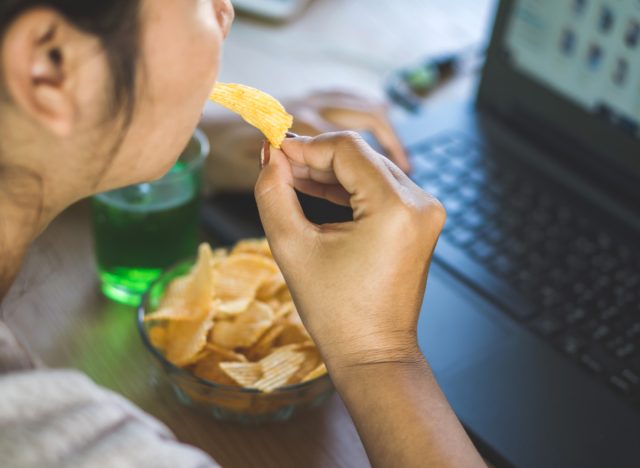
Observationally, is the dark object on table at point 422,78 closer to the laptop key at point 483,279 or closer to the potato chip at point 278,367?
the laptop key at point 483,279

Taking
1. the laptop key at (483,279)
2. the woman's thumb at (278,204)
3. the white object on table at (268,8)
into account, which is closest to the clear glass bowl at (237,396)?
the woman's thumb at (278,204)

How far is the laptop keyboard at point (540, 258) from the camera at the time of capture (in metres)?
0.76

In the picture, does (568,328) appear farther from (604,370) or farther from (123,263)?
(123,263)

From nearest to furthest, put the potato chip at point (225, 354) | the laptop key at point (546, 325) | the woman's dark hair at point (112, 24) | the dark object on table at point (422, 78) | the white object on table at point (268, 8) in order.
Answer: the woman's dark hair at point (112, 24) → the potato chip at point (225, 354) → the laptop key at point (546, 325) → the dark object on table at point (422, 78) → the white object on table at point (268, 8)

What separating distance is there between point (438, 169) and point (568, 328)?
0.99ft

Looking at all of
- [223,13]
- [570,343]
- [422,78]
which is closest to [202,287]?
[223,13]

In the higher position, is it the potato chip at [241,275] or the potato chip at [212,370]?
the potato chip at [241,275]

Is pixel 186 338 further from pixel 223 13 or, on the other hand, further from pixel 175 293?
pixel 223 13

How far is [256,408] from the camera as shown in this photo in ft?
2.12

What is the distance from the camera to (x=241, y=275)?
0.73 meters

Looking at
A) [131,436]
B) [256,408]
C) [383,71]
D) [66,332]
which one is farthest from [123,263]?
[383,71]

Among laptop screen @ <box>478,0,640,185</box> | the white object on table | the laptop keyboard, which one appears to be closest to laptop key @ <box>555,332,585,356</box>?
the laptop keyboard

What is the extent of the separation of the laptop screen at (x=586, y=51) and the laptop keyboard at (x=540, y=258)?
0.42ft

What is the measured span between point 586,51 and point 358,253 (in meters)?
0.56
